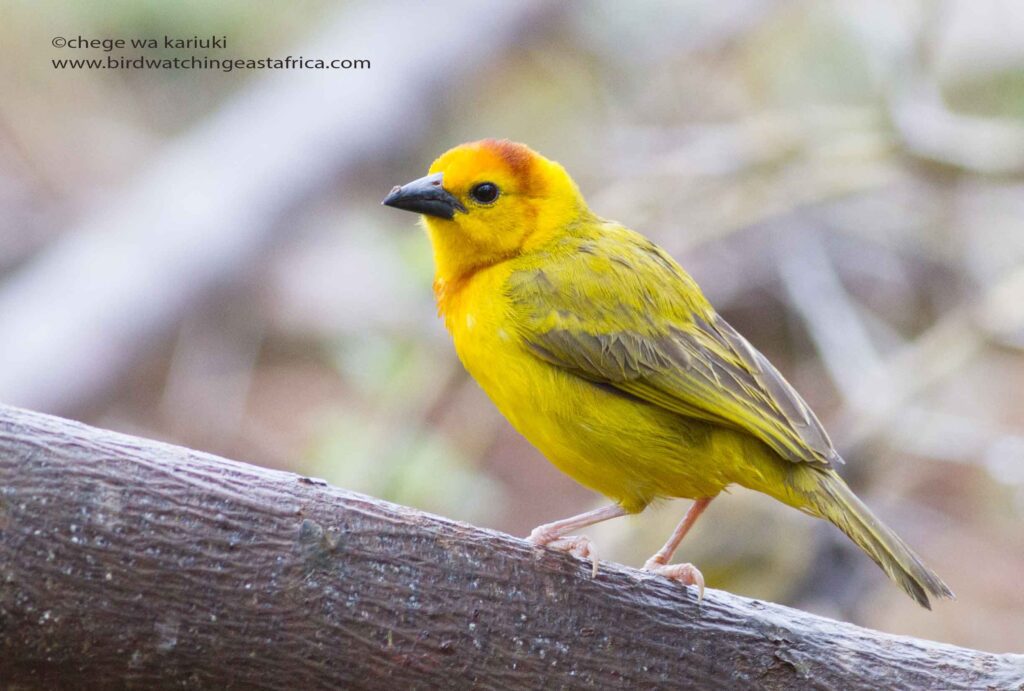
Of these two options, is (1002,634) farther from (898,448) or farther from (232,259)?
(232,259)

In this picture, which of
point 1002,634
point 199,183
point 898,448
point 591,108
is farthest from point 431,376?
point 1002,634

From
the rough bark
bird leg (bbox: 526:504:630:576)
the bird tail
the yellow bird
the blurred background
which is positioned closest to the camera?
the rough bark

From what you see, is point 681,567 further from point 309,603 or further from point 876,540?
point 309,603

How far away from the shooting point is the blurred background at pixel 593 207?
6.45 meters

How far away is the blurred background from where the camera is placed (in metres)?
6.45

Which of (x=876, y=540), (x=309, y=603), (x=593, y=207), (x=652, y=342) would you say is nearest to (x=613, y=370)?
(x=652, y=342)

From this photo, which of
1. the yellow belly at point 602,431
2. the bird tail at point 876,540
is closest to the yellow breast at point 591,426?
the yellow belly at point 602,431

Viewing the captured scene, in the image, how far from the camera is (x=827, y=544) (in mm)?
6020

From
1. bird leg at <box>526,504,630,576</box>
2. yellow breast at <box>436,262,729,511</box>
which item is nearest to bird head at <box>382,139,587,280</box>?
yellow breast at <box>436,262,729,511</box>

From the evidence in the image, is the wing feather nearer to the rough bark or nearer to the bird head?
the bird head

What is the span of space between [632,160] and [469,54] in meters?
1.30

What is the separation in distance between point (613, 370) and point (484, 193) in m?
0.75

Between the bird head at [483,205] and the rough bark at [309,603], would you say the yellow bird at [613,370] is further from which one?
the rough bark at [309,603]

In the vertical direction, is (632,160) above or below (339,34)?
below
